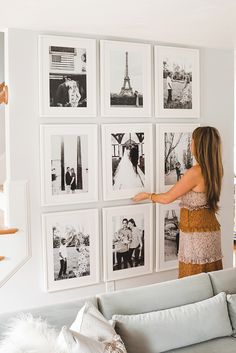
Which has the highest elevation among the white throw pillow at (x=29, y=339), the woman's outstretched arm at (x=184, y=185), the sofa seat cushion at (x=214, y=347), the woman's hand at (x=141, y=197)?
the woman's outstretched arm at (x=184, y=185)

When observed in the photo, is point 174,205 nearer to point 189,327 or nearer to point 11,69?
point 189,327

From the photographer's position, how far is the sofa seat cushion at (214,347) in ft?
7.97

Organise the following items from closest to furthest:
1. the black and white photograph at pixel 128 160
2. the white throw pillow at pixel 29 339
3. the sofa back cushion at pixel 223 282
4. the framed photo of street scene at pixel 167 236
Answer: the white throw pillow at pixel 29 339, the sofa back cushion at pixel 223 282, the black and white photograph at pixel 128 160, the framed photo of street scene at pixel 167 236

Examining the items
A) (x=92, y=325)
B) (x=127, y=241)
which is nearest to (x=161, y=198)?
(x=127, y=241)

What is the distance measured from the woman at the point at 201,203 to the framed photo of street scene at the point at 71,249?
62cm

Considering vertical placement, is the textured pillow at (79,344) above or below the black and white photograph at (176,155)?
below

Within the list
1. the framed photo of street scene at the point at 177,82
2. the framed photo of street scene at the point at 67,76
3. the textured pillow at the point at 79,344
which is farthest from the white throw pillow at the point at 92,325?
the framed photo of street scene at the point at 177,82

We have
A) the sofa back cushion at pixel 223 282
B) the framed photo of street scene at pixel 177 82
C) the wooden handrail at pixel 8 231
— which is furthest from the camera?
the framed photo of street scene at pixel 177 82

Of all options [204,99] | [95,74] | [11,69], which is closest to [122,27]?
[95,74]

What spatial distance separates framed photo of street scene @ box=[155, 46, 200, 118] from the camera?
3.62 metres

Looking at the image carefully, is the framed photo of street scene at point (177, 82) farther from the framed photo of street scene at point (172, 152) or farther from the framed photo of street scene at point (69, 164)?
the framed photo of street scene at point (69, 164)

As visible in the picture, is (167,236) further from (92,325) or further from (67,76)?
(92,325)

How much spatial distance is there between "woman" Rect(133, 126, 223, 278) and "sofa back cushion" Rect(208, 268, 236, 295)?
1.37ft

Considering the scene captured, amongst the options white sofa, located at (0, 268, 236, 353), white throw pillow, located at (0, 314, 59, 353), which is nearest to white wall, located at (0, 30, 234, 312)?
white sofa, located at (0, 268, 236, 353)
